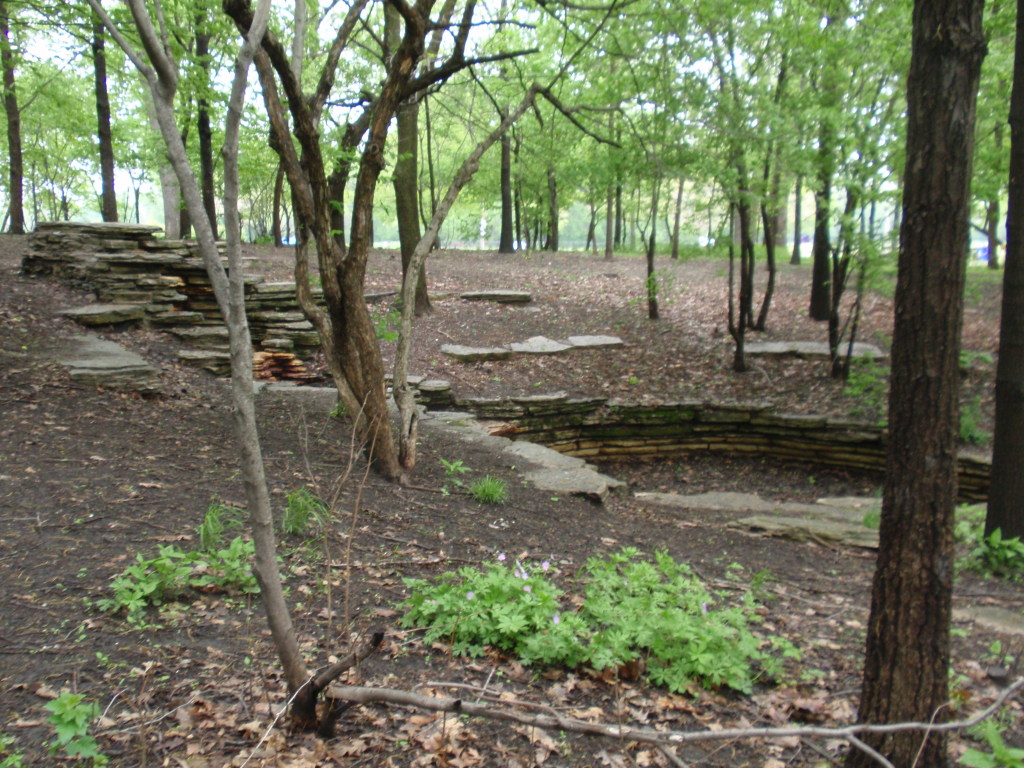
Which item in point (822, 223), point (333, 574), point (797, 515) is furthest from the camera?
point (822, 223)

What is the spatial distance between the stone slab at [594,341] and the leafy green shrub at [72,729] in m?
9.04

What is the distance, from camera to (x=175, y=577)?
123 inches

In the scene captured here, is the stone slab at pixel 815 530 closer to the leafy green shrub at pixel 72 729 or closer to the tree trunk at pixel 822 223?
the tree trunk at pixel 822 223

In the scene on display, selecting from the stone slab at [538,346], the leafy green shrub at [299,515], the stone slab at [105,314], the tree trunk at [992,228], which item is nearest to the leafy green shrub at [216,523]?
the leafy green shrub at [299,515]

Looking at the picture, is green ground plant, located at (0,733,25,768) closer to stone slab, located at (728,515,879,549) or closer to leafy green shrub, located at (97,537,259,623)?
leafy green shrub, located at (97,537,259,623)

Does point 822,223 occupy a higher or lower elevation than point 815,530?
higher

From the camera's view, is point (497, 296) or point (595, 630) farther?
point (497, 296)

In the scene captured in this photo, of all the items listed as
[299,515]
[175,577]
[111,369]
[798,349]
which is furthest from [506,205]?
[175,577]

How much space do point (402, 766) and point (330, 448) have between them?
146 inches

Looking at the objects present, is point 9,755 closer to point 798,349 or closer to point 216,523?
point 216,523

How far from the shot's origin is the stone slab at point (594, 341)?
35.5ft

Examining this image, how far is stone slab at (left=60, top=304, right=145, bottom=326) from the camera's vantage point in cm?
797

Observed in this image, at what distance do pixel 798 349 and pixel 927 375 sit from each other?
333 inches

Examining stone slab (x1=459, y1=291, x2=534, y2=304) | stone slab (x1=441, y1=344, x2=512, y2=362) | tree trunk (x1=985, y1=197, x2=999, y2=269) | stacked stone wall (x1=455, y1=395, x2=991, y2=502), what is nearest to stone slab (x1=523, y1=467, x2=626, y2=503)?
stacked stone wall (x1=455, y1=395, x2=991, y2=502)
